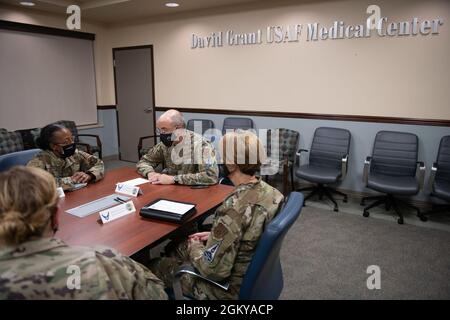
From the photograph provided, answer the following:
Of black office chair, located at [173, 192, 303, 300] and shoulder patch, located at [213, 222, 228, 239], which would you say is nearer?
black office chair, located at [173, 192, 303, 300]

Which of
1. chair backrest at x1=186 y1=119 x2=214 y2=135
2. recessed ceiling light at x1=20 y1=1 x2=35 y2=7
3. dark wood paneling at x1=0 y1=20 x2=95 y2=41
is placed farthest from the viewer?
chair backrest at x1=186 y1=119 x2=214 y2=135

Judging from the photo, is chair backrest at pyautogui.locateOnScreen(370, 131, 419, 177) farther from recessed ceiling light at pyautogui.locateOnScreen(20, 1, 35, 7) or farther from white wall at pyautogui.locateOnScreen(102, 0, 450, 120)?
recessed ceiling light at pyautogui.locateOnScreen(20, 1, 35, 7)

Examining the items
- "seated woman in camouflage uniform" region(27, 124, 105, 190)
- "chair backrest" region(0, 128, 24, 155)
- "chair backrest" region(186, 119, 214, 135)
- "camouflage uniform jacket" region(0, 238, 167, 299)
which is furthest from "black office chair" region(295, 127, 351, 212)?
"chair backrest" region(0, 128, 24, 155)

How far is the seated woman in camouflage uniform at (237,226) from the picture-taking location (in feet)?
4.53

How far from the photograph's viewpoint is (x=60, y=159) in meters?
2.44

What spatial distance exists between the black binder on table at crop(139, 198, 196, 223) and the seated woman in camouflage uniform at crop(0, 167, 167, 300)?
2.47 feet

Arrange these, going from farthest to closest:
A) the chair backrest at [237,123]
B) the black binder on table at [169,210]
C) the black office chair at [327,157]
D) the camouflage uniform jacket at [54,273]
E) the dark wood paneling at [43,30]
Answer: the chair backrest at [237,123] < the dark wood paneling at [43,30] < the black office chair at [327,157] < the black binder on table at [169,210] < the camouflage uniform jacket at [54,273]

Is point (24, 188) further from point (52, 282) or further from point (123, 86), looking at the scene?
point (123, 86)

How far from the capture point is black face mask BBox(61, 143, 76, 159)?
2379 mm

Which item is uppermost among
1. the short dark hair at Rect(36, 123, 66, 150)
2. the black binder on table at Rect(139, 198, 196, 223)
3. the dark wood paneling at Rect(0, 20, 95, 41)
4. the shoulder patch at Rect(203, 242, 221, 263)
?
the dark wood paneling at Rect(0, 20, 95, 41)

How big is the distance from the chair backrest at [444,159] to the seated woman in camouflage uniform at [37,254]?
3.71 metres

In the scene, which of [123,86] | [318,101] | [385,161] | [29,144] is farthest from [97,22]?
[385,161]

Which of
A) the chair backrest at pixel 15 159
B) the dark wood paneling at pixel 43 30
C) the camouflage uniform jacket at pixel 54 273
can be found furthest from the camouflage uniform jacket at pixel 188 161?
the dark wood paneling at pixel 43 30

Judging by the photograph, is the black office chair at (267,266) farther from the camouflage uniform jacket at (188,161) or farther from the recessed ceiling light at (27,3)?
the recessed ceiling light at (27,3)
